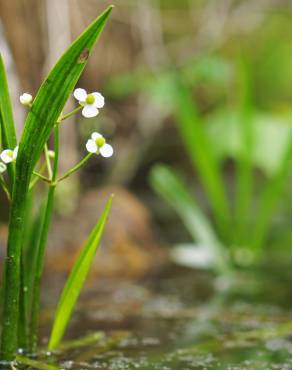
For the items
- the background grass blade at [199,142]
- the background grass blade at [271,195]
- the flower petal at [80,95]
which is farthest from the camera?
the background grass blade at [199,142]

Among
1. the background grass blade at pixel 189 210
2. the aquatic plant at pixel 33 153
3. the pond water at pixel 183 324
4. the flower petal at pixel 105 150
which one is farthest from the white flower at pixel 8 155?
the background grass blade at pixel 189 210

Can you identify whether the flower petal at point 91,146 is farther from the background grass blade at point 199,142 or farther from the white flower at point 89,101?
the background grass blade at point 199,142

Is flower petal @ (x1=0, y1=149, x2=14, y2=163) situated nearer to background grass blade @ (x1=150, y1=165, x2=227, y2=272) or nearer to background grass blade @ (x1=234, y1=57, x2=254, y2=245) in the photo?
background grass blade @ (x1=150, y1=165, x2=227, y2=272)

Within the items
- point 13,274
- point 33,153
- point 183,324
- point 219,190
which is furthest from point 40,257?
point 219,190

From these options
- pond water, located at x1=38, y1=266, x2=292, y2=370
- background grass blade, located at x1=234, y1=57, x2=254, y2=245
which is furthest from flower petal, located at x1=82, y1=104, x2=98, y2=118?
background grass blade, located at x1=234, y1=57, x2=254, y2=245

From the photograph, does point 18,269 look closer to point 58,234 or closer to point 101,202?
point 58,234

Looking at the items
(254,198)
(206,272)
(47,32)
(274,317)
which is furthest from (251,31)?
(274,317)

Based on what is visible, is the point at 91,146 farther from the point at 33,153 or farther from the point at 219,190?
the point at 219,190
